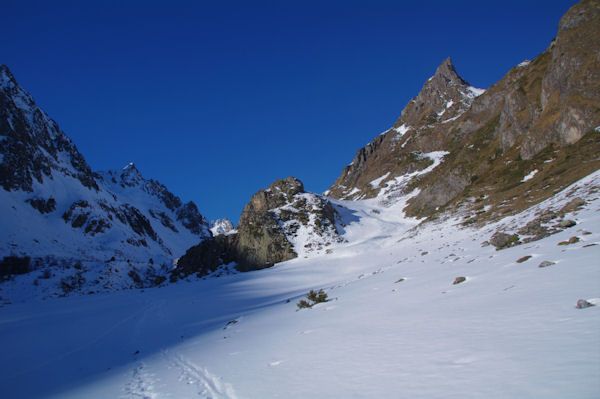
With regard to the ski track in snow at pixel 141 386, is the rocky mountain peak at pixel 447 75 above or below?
above

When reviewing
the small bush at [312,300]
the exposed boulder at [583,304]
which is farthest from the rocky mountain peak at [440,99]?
the exposed boulder at [583,304]

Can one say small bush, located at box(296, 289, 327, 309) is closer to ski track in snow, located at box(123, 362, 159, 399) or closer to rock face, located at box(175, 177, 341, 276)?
ski track in snow, located at box(123, 362, 159, 399)

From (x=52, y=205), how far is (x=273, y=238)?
76.4 metres

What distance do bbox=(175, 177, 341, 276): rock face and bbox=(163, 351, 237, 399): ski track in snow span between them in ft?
148

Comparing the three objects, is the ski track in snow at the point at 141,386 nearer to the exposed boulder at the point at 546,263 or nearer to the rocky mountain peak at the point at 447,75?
the exposed boulder at the point at 546,263

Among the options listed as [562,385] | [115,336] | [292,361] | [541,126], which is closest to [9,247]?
[115,336]

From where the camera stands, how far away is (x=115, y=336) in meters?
16.0

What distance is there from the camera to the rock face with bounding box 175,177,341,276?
180 feet

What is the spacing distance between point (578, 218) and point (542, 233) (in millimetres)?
1691

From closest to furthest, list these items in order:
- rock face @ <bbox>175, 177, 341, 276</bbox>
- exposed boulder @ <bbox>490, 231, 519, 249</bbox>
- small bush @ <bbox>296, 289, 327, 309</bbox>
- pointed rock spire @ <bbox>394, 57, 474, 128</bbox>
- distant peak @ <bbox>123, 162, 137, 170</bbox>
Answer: exposed boulder @ <bbox>490, 231, 519, 249</bbox>, small bush @ <bbox>296, 289, 327, 309</bbox>, rock face @ <bbox>175, 177, 341, 276</bbox>, pointed rock spire @ <bbox>394, 57, 474, 128</bbox>, distant peak @ <bbox>123, 162, 137, 170</bbox>

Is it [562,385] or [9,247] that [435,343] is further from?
[9,247]

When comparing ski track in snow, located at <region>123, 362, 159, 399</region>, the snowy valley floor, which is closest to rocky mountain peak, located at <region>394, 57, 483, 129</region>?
the snowy valley floor

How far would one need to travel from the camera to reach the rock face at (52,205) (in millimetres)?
74875

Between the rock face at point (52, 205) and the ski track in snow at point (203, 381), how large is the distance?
75.6 metres
